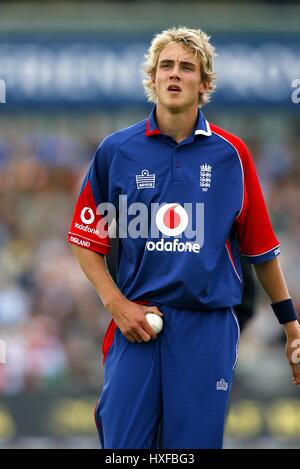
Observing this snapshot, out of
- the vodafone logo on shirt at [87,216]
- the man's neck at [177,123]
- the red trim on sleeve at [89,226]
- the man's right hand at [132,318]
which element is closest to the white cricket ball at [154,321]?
the man's right hand at [132,318]

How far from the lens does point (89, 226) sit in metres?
5.32

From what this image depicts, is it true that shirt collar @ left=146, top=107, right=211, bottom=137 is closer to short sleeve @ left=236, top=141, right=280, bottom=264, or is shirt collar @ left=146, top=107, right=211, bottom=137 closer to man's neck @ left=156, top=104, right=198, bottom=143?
man's neck @ left=156, top=104, right=198, bottom=143

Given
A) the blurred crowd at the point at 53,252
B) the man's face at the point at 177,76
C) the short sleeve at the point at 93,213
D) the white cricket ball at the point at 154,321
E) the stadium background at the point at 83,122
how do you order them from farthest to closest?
the stadium background at the point at 83,122 < the blurred crowd at the point at 53,252 < the short sleeve at the point at 93,213 < the man's face at the point at 177,76 < the white cricket ball at the point at 154,321

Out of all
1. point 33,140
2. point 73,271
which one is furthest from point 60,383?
point 33,140

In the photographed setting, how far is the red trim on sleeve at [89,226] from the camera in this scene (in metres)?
5.31

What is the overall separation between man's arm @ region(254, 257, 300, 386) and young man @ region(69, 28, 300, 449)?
A: 0.21 m

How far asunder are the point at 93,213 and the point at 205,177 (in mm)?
580

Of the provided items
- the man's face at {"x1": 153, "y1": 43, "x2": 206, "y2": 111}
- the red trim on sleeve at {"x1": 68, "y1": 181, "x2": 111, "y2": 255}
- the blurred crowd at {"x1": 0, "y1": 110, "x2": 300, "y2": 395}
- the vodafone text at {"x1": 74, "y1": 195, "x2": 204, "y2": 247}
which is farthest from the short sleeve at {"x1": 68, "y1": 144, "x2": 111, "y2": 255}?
the blurred crowd at {"x1": 0, "y1": 110, "x2": 300, "y2": 395}

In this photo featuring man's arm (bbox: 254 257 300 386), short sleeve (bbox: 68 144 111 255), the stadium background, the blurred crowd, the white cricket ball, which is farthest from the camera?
the stadium background

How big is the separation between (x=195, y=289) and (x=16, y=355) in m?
7.20

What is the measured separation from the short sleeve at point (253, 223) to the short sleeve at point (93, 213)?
25.7 inches

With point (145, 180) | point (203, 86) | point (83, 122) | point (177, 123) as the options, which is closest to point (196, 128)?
point (177, 123)

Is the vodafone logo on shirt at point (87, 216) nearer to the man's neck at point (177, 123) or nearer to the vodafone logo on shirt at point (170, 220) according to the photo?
the vodafone logo on shirt at point (170, 220)

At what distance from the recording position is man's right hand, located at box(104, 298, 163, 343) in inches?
199
